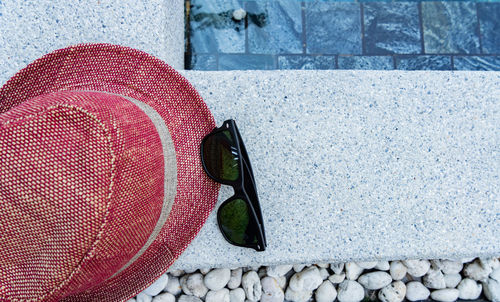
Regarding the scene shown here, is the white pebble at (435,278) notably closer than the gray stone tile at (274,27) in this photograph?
Yes

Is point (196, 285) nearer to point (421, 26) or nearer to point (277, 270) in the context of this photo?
point (277, 270)

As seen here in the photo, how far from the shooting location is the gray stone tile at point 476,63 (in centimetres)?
205

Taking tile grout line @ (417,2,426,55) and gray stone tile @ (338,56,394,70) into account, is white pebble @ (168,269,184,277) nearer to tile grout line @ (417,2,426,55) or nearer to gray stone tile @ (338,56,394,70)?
gray stone tile @ (338,56,394,70)

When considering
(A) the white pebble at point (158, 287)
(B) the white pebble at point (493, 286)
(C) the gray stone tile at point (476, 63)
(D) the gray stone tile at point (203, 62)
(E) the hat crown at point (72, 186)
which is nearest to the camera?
(E) the hat crown at point (72, 186)

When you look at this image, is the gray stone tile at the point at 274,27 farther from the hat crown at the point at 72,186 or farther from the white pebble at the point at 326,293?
the hat crown at the point at 72,186

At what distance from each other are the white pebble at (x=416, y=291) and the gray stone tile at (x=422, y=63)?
3.56 ft

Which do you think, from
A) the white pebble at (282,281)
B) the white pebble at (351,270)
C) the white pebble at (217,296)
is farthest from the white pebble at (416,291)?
the white pebble at (217,296)

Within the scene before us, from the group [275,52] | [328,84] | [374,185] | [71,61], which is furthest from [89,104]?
[275,52]

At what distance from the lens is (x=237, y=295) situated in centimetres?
152

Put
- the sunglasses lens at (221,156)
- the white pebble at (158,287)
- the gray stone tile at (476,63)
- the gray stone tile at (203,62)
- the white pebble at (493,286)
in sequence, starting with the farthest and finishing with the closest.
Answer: the gray stone tile at (476,63)
the gray stone tile at (203,62)
the white pebble at (493,286)
the white pebble at (158,287)
the sunglasses lens at (221,156)

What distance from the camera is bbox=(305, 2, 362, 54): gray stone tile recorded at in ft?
6.59

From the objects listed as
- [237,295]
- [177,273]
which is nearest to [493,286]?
[237,295]

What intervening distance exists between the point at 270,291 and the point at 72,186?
104 cm

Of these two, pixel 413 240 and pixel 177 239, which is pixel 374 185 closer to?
pixel 413 240
